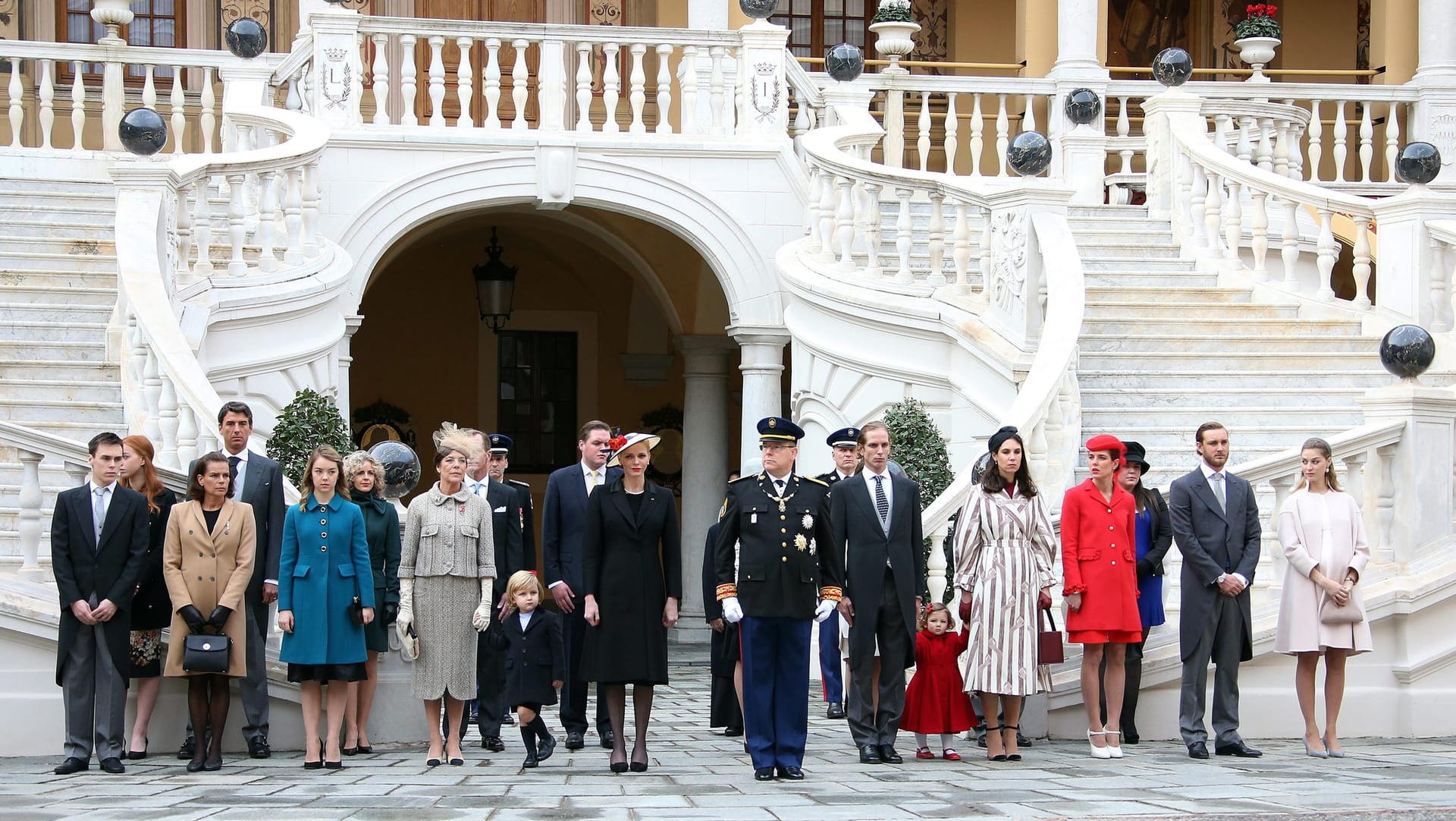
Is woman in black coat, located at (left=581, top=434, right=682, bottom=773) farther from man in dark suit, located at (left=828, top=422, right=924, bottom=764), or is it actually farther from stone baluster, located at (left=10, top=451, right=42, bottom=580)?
stone baluster, located at (left=10, top=451, right=42, bottom=580)

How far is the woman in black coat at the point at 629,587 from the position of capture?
838cm

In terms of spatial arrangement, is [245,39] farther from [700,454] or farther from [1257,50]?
[1257,50]

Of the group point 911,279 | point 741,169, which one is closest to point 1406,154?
point 911,279

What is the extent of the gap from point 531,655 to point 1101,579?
2674 millimetres

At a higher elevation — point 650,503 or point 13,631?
point 650,503

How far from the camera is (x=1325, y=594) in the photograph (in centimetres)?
904

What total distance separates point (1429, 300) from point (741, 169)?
5466 mm

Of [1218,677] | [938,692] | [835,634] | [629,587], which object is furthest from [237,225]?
[1218,677]

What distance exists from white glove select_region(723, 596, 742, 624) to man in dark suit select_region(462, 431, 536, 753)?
51.5 inches

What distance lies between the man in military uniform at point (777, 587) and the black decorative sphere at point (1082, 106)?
866 centimetres

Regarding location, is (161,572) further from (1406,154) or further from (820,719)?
(1406,154)

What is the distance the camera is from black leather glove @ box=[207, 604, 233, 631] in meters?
8.62

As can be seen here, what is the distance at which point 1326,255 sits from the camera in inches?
539

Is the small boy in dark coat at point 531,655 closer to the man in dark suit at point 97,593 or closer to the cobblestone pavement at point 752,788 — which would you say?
the cobblestone pavement at point 752,788
